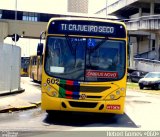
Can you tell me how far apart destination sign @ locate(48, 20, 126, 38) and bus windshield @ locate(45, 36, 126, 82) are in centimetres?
20

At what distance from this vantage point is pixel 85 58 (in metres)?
12.6

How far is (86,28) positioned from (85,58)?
103 centimetres

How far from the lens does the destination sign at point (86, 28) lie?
12883 millimetres

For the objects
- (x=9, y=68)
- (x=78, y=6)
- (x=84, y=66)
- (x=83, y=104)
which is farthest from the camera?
(x=78, y=6)

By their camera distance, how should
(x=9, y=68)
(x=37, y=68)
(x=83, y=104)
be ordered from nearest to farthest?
(x=83, y=104) < (x=9, y=68) < (x=37, y=68)

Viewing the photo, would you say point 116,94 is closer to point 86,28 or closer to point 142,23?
point 86,28

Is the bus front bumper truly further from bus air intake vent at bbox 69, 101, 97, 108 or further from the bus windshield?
the bus windshield

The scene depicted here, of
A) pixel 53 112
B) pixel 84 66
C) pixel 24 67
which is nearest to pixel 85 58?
pixel 84 66

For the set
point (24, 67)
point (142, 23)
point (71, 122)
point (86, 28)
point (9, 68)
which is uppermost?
point (142, 23)

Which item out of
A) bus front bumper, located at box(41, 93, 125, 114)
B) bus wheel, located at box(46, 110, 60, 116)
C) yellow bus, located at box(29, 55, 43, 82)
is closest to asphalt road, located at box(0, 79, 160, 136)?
bus wheel, located at box(46, 110, 60, 116)

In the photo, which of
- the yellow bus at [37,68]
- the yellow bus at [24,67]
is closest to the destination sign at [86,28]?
the yellow bus at [37,68]

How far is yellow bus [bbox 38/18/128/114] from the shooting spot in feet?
40.3

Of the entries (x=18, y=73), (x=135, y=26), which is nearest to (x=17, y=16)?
(x=135, y=26)

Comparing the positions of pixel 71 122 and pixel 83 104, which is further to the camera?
pixel 71 122
